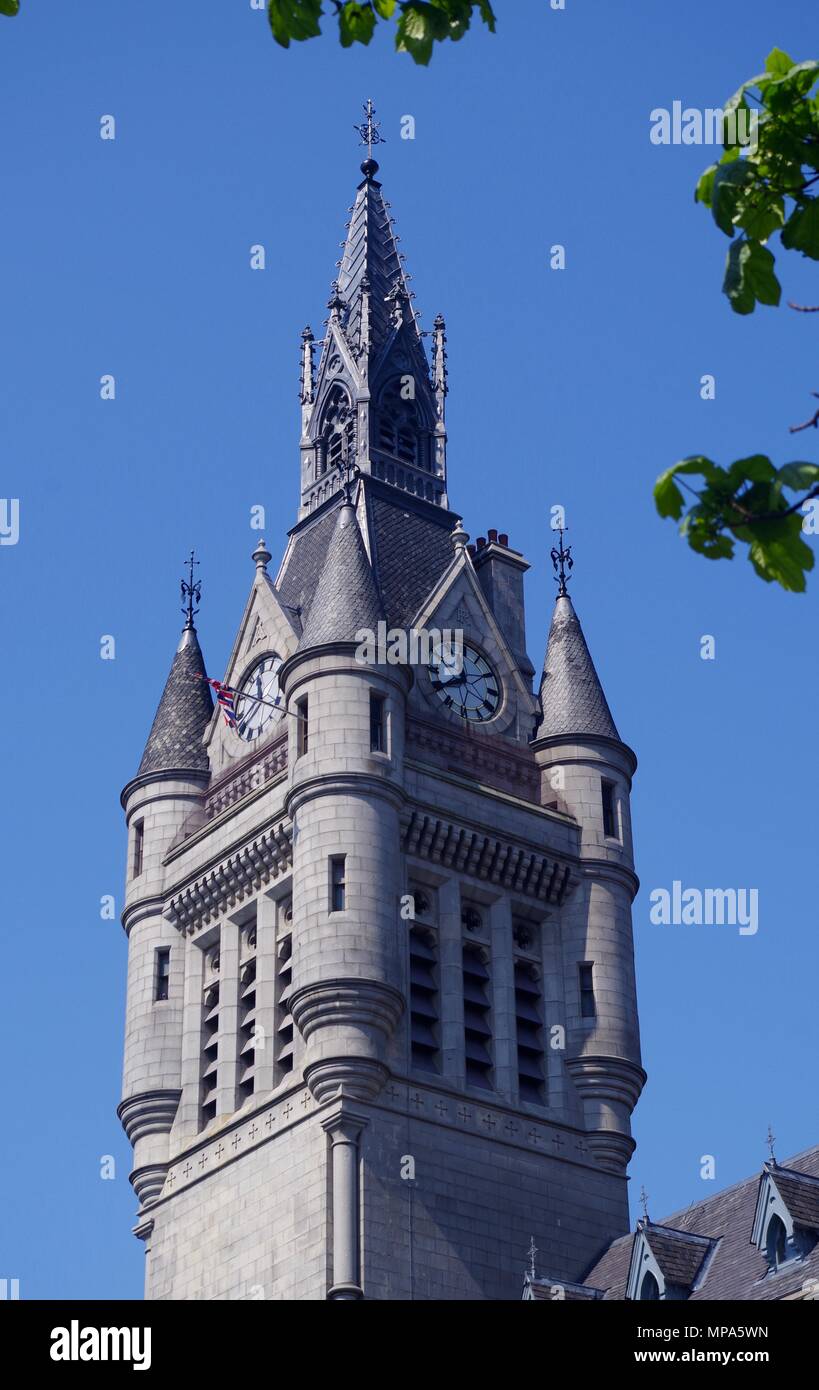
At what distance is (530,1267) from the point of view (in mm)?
60281

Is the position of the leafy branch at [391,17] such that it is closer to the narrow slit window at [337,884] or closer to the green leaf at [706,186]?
the green leaf at [706,186]

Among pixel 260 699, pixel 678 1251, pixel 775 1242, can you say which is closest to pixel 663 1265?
pixel 678 1251

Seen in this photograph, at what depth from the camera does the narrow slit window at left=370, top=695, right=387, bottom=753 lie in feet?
209

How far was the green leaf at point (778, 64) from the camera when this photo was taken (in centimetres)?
1564

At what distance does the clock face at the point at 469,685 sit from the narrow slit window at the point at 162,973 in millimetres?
10413

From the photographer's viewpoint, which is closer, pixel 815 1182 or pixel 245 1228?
pixel 815 1182

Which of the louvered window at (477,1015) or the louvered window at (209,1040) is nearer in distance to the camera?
the louvered window at (477,1015)

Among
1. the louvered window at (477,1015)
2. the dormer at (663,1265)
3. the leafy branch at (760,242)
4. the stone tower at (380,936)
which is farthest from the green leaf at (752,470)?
the louvered window at (477,1015)

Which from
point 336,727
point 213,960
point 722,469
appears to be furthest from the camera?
point 213,960

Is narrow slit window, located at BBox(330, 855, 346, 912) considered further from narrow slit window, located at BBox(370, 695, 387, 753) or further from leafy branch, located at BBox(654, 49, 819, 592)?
leafy branch, located at BBox(654, 49, 819, 592)

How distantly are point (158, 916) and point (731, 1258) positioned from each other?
21.2 metres
